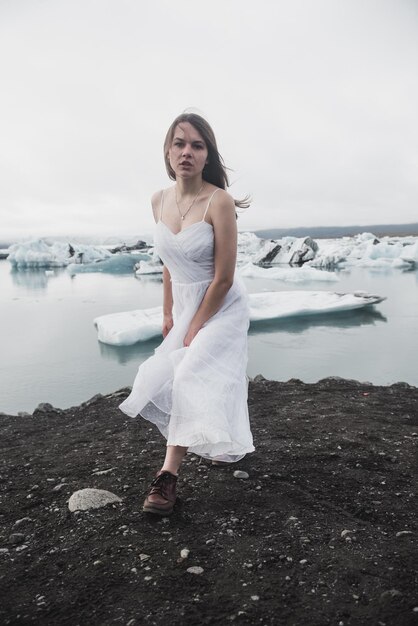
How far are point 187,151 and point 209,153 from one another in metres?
0.14

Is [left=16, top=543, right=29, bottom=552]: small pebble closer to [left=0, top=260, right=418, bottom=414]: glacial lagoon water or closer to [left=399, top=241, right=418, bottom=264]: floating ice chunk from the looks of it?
[left=0, top=260, right=418, bottom=414]: glacial lagoon water

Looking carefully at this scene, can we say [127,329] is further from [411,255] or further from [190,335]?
[411,255]

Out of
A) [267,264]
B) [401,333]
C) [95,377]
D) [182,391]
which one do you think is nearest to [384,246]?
[267,264]

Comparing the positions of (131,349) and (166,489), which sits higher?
(166,489)

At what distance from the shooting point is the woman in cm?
196

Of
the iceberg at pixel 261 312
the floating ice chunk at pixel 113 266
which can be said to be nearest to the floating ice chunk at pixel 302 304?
the iceberg at pixel 261 312

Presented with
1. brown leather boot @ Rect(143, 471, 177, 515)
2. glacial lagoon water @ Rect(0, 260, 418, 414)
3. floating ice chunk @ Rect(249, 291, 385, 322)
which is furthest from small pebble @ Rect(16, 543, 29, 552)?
floating ice chunk @ Rect(249, 291, 385, 322)

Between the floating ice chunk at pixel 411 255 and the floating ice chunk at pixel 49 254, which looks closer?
the floating ice chunk at pixel 411 255

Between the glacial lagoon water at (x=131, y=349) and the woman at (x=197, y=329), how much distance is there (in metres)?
3.65

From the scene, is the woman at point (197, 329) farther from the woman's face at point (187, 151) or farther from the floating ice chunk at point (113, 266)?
the floating ice chunk at point (113, 266)

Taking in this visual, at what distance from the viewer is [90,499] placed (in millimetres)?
2152

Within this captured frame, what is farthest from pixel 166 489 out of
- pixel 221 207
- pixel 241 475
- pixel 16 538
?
pixel 221 207

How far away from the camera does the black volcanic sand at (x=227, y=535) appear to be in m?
1.48

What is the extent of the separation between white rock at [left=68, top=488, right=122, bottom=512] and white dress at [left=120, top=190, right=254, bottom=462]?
16.5 inches
